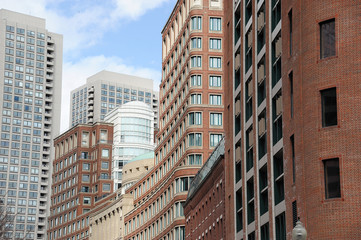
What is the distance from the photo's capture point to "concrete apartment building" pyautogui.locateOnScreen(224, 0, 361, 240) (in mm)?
44562

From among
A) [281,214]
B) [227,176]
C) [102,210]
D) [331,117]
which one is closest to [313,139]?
[331,117]

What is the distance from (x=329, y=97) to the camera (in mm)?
46688

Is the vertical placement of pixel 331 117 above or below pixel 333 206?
above

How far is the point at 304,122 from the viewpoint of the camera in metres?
47.4

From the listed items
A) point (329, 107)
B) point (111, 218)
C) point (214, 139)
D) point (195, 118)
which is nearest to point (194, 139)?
point (214, 139)

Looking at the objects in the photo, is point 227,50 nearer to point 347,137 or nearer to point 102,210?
point 347,137

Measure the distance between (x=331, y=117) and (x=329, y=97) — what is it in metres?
1.26

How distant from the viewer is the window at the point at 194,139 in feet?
388

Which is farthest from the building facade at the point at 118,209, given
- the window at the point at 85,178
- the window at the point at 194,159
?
the window at the point at 194,159

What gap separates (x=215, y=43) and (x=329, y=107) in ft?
249

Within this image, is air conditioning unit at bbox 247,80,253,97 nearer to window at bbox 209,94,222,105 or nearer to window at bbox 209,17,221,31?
window at bbox 209,94,222,105

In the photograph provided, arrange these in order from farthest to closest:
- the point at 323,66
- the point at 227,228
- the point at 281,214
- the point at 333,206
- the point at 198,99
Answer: the point at 198,99 < the point at 227,228 < the point at 281,214 < the point at 323,66 < the point at 333,206

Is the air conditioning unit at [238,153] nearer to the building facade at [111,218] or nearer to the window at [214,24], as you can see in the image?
the window at [214,24]

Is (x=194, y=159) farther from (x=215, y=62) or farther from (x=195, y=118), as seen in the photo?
(x=215, y=62)
